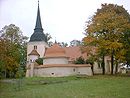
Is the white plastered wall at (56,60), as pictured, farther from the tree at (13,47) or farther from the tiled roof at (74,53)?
the tiled roof at (74,53)

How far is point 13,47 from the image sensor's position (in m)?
45.5

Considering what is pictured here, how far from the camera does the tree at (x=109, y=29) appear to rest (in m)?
36.5

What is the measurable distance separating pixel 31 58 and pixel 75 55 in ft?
24.1

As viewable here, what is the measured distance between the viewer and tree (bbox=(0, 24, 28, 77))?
41906mm

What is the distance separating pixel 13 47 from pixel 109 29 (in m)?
15.2

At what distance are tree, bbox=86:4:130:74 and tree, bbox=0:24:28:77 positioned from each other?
36.2 ft

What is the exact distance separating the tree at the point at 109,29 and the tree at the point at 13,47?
11030 mm

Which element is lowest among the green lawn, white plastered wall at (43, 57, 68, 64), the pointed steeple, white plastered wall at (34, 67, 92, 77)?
the green lawn

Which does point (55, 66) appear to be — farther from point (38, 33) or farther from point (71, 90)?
point (71, 90)

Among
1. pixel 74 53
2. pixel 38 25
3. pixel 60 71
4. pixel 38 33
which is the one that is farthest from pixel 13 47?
pixel 38 25

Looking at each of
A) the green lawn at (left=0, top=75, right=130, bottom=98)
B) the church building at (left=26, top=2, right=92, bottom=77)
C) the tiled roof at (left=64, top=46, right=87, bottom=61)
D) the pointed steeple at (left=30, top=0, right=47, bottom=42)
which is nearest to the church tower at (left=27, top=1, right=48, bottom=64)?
the pointed steeple at (left=30, top=0, right=47, bottom=42)

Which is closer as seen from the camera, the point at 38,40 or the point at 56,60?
the point at 56,60

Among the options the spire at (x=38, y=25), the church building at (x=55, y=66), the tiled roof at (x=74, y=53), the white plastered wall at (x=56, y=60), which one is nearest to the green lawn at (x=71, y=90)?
the church building at (x=55, y=66)

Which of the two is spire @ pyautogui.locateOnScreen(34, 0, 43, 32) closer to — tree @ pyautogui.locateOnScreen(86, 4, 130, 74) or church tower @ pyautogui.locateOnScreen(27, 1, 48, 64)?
church tower @ pyautogui.locateOnScreen(27, 1, 48, 64)
